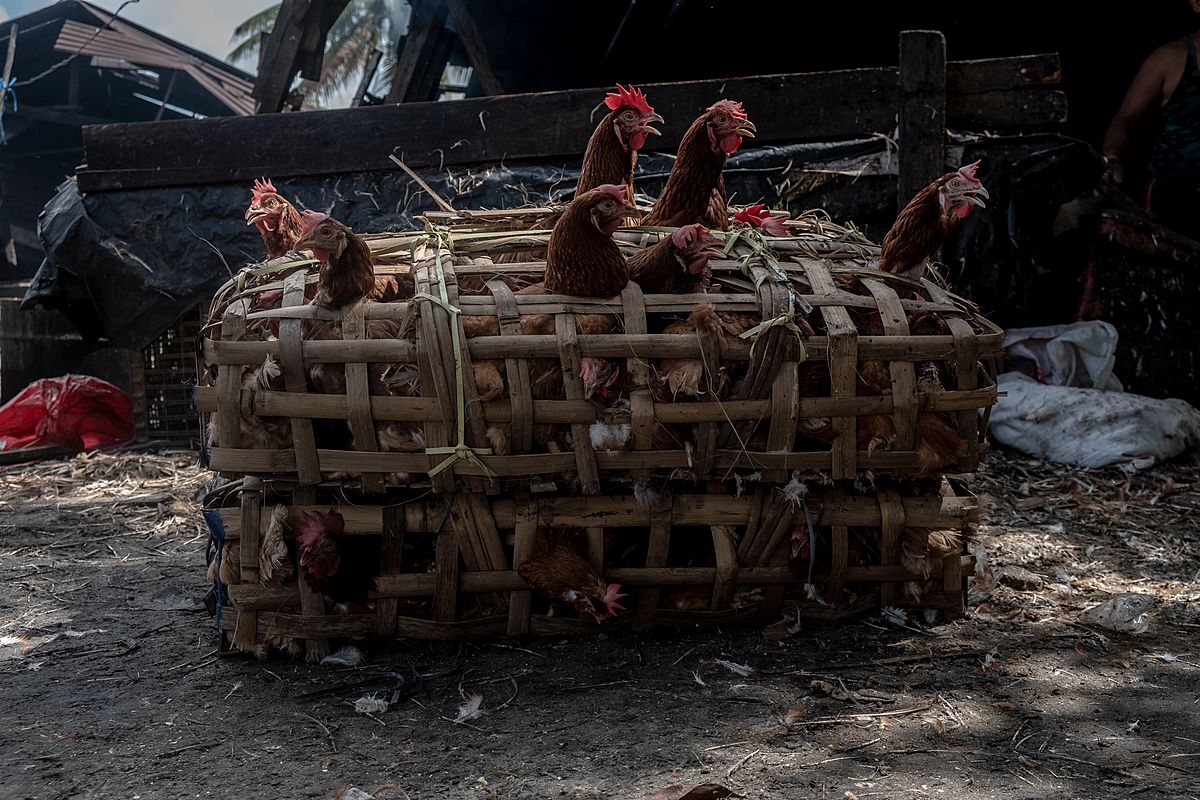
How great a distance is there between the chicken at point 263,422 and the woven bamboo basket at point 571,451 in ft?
0.08

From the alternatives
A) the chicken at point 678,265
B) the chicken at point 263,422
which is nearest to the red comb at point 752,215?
the chicken at point 678,265

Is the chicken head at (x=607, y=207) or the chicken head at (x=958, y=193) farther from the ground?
the chicken head at (x=958, y=193)

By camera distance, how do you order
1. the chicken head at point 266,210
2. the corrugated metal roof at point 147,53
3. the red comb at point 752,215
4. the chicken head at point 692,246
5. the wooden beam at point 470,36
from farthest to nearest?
the corrugated metal roof at point 147,53 < the wooden beam at point 470,36 < the chicken head at point 266,210 < the red comb at point 752,215 < the chicken head at point 692,246

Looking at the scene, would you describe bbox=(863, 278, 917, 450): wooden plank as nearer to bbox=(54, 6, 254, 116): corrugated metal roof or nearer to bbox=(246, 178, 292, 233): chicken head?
bbox=(246, 178, 292, 233): chicken head

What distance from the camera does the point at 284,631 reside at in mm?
2145

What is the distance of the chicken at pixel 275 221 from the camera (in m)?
3.21

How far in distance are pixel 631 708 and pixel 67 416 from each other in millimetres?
5924

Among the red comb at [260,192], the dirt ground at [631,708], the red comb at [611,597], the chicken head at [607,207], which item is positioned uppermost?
the red comb at [260,192]

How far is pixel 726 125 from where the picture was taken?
287 centimetres

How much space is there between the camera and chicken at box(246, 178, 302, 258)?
10.5 feet

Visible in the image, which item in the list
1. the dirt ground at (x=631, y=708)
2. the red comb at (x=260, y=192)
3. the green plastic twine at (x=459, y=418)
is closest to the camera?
the dirt ground at (x=631, y=708)

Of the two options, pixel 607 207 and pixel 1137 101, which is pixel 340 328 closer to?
pixel 607 207

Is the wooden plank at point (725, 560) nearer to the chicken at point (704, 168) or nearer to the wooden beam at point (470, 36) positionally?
the chicken at point (704, 168)

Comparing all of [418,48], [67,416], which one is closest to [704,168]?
[418,48]
